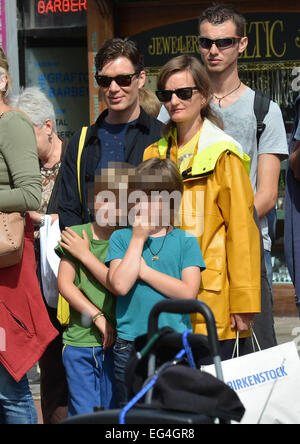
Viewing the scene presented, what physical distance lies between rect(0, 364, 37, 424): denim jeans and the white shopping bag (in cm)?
107

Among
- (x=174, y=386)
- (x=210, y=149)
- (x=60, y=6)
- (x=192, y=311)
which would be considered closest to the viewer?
(x=174, y=386)

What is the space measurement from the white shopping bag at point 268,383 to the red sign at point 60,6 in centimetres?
552

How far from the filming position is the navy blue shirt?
14.0 ft

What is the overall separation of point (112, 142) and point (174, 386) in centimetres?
196

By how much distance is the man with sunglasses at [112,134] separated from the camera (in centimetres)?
427

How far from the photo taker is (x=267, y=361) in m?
3.54

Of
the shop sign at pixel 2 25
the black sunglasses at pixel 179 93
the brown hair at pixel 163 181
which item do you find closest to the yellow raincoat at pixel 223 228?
the brown hair at pixel 163 181

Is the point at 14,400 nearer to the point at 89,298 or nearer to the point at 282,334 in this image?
the point at 89,298

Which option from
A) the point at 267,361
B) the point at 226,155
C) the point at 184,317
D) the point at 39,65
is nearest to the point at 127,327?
the point at 184,317

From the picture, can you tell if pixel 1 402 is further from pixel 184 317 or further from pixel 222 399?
pixel 222 399

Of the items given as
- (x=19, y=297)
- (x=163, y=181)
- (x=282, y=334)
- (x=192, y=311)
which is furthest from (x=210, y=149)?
(x=282, y=334)

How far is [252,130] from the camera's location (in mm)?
4512

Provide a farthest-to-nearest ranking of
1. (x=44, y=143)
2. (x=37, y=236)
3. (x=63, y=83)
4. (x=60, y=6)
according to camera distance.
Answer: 1. (x=63, y=83)
2. (x=60, y=6)
3. (x=44, y=143)
4. (x=37, y=236)

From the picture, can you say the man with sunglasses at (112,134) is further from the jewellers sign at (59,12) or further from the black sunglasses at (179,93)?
the jewellers sign at (59,12)
